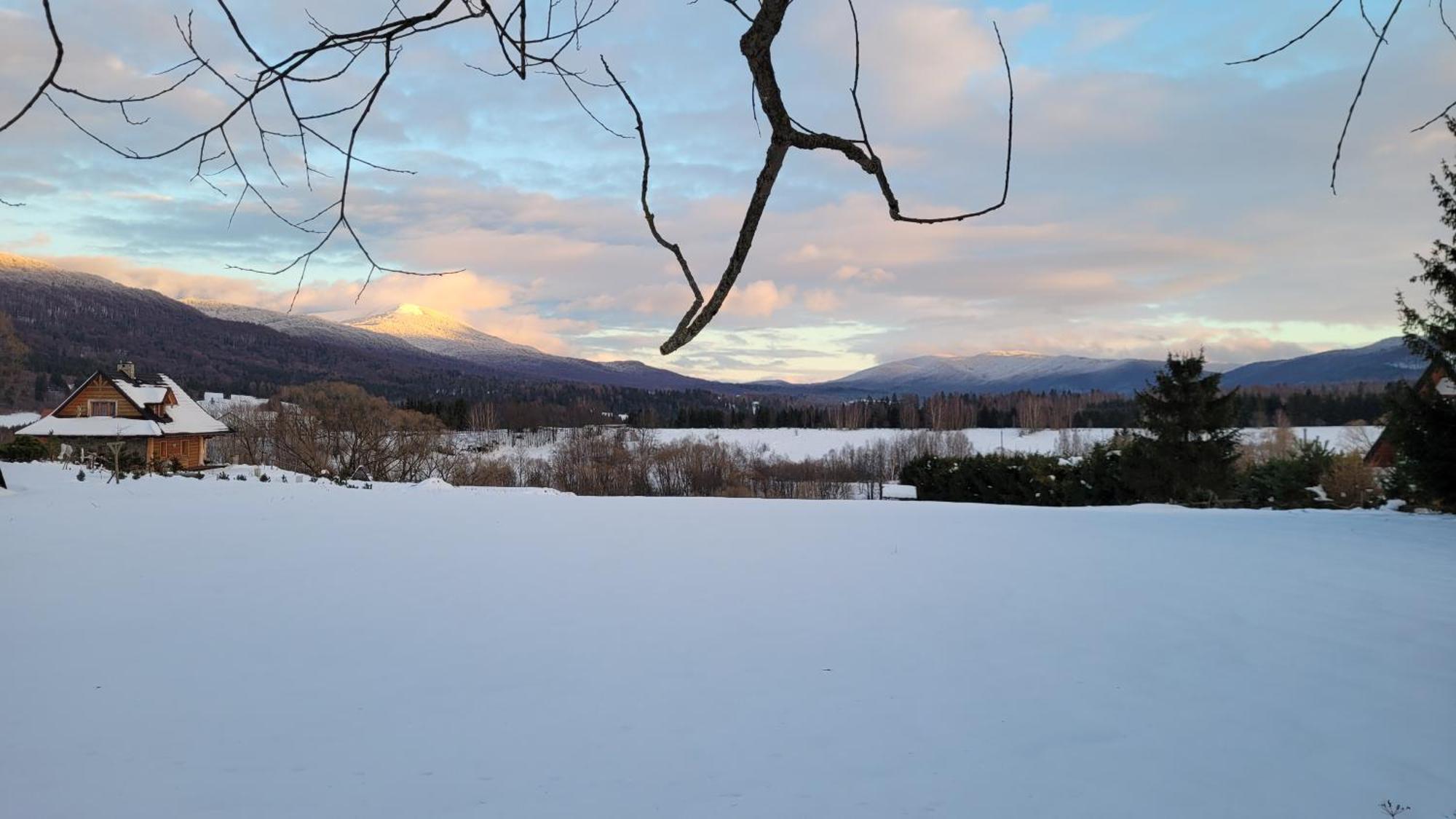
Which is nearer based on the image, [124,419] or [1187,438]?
[1187,438]

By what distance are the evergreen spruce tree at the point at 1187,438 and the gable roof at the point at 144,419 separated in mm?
27787

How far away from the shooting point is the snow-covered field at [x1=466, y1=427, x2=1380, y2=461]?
2104 inches

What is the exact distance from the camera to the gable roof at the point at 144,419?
912 inches

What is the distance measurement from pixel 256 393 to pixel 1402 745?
89.8 m

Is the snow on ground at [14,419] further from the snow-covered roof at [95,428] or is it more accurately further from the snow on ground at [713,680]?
the snow on ground at [713,680]

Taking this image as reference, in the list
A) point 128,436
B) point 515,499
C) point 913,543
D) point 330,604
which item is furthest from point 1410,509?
point 128,436

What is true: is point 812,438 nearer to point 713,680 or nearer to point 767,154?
point 713,680

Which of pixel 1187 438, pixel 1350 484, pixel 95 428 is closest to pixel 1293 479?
pixel 1350 484

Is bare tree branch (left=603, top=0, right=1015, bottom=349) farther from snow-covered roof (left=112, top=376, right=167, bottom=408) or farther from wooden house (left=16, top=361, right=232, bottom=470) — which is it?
snow-covered roof (left=112, top=376, right=167, bottom=408)

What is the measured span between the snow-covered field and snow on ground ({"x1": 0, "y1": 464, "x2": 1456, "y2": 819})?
4195 cm

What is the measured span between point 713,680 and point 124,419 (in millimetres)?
26865

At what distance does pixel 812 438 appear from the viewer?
2562 inches

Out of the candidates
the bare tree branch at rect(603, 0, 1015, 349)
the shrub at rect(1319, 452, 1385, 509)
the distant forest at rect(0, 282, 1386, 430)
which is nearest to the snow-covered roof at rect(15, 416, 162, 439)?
the distant forest at rect(0, 282, 1386, 430)

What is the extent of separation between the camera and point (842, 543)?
9.16 meters
